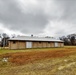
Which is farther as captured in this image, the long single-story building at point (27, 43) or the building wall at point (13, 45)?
the long single-story building at point (27, 43)

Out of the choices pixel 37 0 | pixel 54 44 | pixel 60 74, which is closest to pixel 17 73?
pixel 60 74

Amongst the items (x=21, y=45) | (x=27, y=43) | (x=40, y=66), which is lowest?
(x=40, y=66)

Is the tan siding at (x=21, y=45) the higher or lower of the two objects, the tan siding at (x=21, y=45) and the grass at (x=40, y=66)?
the higher

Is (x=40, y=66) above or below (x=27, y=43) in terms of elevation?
below

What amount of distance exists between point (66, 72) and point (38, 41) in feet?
85.0

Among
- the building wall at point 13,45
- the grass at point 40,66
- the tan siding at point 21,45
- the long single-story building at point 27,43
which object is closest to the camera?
the grass at point 40,66

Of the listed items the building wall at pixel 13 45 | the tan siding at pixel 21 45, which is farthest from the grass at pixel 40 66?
the tan siding at pixel 21 45

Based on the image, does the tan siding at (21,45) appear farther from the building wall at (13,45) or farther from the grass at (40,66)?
the grass at (40,66)

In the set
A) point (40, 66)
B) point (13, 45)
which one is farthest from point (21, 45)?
point (40, 66)

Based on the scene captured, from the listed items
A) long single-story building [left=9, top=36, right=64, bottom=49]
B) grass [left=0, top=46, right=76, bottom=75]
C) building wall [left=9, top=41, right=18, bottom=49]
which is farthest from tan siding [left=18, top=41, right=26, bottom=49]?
grass [left=0, top=46, right=76, bottom=75]

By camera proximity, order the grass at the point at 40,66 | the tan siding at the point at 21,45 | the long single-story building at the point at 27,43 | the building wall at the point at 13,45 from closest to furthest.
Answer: the grass at the point at 40,66
the building wall at the point at 13,45
the long single-story building at the point at 27,43
the tan siding at the point at 21,45

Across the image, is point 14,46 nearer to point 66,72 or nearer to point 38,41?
point 38,41

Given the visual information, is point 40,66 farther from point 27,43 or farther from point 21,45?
point 27,43

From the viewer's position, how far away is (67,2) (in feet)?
57.0
